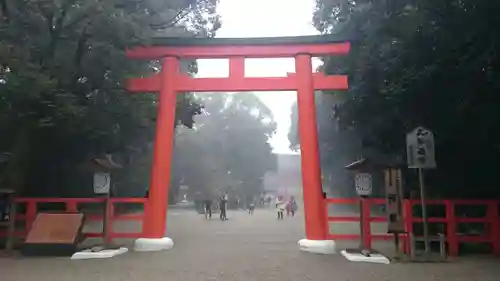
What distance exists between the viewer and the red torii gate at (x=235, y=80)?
535 inches

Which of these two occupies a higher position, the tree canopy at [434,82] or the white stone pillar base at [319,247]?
the tree canopy at [434,82]

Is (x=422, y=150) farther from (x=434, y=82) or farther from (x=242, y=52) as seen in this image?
(x=242, y=52)

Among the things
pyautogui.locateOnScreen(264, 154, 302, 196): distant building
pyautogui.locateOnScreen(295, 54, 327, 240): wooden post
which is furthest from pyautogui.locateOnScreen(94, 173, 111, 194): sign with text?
pyautogui.locateOnScreen(264, 154, 302, 196): distant building

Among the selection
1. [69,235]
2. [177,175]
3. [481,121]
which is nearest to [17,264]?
[69,235]

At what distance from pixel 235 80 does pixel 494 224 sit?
715 centimetres

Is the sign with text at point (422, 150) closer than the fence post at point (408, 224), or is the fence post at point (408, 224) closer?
the sign with text at point (422, 150)

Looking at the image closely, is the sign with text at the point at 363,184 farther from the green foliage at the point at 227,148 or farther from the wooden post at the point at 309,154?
the green foliage at the point at 227,148

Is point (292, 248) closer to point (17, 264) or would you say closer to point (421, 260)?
point (421, 260)

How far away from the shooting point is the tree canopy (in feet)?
36.3

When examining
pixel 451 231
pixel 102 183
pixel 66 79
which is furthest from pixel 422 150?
pixel 66 79

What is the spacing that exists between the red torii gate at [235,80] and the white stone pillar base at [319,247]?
58.5 inches

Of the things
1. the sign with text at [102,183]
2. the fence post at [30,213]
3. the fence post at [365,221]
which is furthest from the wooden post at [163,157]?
the fence post at [365,221]

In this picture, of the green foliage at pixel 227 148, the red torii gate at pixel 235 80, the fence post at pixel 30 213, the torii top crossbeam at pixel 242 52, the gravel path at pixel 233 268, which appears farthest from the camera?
the green foliage at pixel 227 148

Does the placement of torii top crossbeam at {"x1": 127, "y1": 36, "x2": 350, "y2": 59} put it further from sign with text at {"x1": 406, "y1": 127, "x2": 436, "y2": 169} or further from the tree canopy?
sign with text at {"x1": 406, "y1": 127, "x2": 436, "y2": 169}
